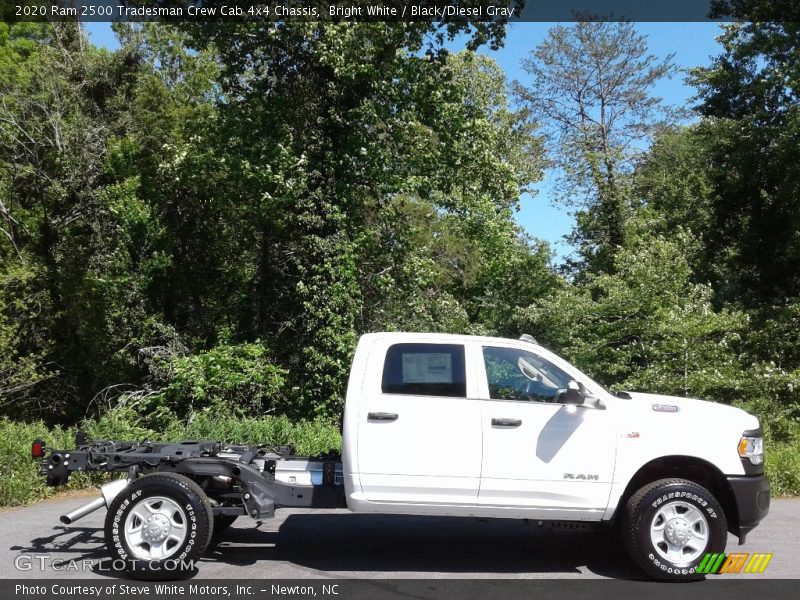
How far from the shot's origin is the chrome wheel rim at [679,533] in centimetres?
645

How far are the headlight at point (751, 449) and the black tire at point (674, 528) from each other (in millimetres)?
468

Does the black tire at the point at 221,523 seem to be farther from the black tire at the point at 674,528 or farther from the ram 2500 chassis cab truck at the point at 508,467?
the black tire at the point at 674,528

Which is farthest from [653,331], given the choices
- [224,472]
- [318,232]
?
[224,472]

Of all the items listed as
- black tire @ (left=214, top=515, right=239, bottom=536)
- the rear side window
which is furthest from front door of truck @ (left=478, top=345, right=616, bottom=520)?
black tire @ (left=214, top=515, right=239, bottom=536)

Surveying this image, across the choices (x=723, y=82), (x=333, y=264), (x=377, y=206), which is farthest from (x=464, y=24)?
(x=723, y=82)

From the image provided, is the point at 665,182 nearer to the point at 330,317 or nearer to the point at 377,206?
the point at 377,206

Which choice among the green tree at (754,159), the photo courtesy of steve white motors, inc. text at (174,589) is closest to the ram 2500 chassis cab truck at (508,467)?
the photo courtesy of steve white motors, inc. text at (174,589)

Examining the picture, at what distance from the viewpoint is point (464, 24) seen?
58.6 ft

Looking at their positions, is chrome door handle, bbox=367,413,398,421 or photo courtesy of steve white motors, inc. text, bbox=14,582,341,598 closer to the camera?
photo courtesy of steve white motors, inc. text, bbox=14,582,341,598

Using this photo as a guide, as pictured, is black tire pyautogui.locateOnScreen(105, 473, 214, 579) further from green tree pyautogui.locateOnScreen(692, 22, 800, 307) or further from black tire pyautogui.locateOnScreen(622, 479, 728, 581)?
green tree pyautogui.locateOnScreen(692, 22, 800, 307)

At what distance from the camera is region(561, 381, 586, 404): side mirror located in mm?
6445

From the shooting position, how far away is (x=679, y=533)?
254 inches

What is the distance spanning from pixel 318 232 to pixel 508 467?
11.5 metres

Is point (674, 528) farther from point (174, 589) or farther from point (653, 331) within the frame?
point (653, 331)
